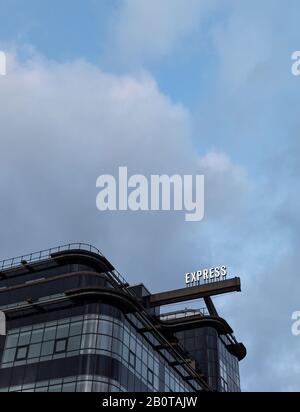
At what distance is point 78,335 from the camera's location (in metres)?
57.0

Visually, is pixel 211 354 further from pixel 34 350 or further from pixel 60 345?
pixel 34 350

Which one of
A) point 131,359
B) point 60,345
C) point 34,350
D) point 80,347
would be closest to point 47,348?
point 60,345

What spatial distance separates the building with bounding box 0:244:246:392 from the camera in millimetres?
55688

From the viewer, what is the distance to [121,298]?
5928 centimetres

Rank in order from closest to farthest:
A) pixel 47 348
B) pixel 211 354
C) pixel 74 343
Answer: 1. pixel 74 343
2. pixel 47 348
3. pixel 211 354

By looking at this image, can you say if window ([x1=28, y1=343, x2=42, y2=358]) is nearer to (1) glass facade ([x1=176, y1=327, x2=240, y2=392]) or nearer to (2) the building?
(2) the building

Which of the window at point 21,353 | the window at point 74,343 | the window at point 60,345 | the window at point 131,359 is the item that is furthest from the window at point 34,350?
the window at point 131,359

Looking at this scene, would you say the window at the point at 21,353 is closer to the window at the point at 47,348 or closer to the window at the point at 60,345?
the window at the point at 47,348

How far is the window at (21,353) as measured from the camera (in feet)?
192

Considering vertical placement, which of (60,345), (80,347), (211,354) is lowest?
(80,347)

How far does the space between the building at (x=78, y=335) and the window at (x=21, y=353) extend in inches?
4.1

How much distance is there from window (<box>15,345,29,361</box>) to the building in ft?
0.34

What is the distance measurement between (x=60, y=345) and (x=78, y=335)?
203 cm

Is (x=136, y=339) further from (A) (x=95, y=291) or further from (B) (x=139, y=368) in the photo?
(A) (x=95, y=291)
